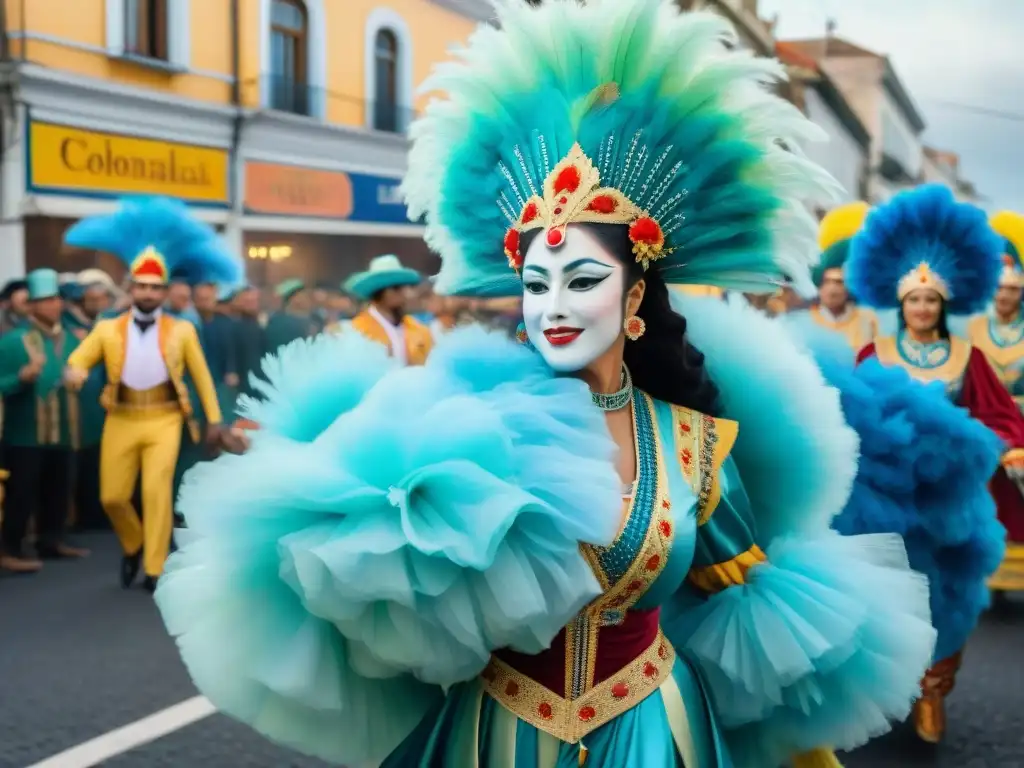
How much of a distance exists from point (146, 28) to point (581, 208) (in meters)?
13.5

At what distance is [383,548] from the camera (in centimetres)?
204

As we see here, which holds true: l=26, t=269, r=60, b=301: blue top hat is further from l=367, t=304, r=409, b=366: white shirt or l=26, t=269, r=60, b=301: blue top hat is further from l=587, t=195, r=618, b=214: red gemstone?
l=587, t=195, r=618, b=214: red gemstone

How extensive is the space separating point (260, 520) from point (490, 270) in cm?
93

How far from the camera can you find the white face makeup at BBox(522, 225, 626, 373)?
2520 mm

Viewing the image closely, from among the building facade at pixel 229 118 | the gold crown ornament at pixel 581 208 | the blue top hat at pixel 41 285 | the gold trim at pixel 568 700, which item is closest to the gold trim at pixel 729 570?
the gold trim at pixel 568 700

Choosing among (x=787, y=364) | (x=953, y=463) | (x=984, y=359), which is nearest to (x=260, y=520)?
(x=787, y=364)

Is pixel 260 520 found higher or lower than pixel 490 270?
lower

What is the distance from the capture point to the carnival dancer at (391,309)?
8.68 metres

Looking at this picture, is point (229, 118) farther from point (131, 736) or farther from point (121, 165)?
point (131, 736)

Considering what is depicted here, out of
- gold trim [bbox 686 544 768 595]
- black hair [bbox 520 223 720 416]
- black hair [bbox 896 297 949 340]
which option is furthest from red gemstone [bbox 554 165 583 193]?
black hair [bbox 896 297 949 340]

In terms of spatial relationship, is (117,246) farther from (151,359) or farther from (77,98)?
(77,98)

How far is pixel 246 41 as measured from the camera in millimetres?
16078

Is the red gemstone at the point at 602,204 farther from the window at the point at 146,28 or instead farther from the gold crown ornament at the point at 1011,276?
the window at the point at 146,28

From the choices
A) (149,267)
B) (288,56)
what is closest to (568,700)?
(149,267)
